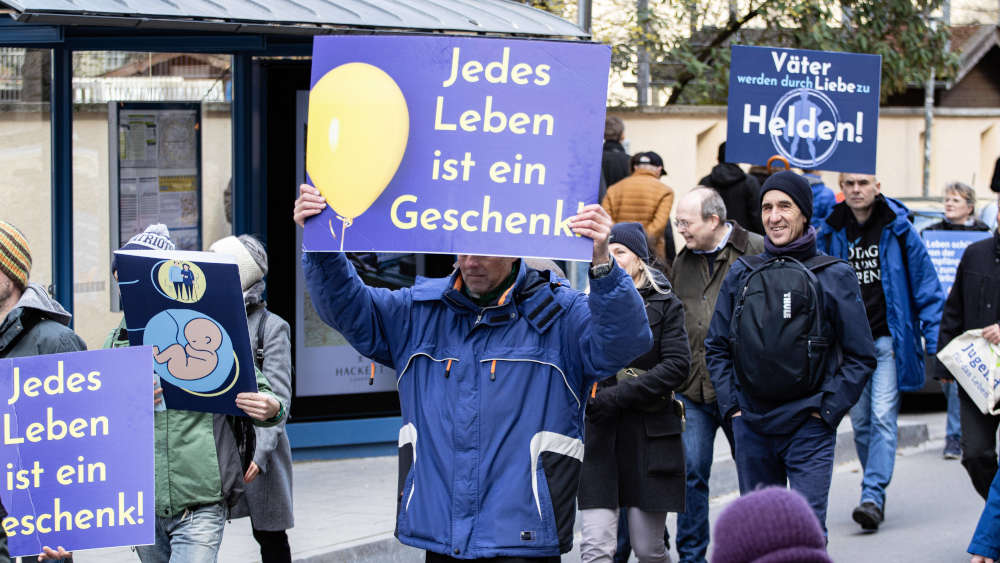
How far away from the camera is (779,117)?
8.70 m

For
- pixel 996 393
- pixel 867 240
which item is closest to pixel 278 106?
pixel 867 240

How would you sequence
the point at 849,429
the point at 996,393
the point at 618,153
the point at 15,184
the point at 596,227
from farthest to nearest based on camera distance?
the point at 618,153 < the point at 849,429 < the point at 15,184 < the point at 996,393 < the point at 596,227

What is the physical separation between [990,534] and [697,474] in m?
1.52

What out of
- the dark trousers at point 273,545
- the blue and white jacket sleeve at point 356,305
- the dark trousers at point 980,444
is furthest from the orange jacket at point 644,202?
the blue and white jacket sleeve at point 356,305

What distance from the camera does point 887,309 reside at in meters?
7.95

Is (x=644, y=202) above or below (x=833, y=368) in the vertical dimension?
above

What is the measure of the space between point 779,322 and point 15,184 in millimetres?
4304

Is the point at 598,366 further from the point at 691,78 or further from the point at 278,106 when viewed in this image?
the point at 691,78

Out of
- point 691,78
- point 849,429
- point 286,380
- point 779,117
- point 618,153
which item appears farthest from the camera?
point 691,78

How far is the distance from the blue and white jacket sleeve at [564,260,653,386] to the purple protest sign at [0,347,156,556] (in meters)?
1.33

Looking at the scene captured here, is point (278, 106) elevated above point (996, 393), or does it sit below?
above

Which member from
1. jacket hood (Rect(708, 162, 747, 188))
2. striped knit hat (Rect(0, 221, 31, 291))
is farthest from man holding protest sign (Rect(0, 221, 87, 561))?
jacket hood (Rect(708, 162, 747, 188))

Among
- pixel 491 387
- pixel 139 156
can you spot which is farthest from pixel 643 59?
pixel 491 387

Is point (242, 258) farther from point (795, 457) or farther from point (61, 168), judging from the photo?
point (61, 168)
